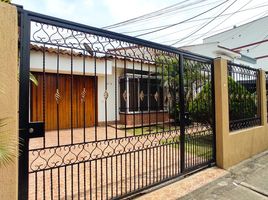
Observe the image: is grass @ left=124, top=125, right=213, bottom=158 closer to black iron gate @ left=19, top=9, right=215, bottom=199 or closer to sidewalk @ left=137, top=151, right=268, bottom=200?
black iron gate @ left=19, top=9, right=215, bottom=199

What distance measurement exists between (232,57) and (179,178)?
1523cm

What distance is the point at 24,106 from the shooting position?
2775 millimetres

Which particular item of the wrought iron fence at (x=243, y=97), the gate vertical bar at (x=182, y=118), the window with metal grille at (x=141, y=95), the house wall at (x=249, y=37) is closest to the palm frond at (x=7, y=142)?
the window with metal grille at (x=141, y=95)

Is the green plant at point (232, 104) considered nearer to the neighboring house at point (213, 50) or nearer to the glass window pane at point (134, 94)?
the glass window pane at point (134, 94)

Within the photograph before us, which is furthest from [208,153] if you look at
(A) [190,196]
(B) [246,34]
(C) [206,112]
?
(B) [246,34]

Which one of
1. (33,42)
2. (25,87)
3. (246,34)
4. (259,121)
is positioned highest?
(246,34)

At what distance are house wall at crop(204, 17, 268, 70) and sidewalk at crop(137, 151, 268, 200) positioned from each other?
20381mm

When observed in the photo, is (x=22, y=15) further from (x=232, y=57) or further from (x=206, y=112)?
(x=232, y=57)

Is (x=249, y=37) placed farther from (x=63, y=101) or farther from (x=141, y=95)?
(x=141, y=95)

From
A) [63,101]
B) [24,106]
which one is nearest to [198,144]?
[24,106]

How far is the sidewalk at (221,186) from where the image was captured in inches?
167

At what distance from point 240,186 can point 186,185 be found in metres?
1.08

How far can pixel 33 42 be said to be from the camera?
2.97 m

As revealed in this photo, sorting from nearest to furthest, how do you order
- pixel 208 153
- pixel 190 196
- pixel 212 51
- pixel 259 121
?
pixel 190 196 < pixel 208 153 < pixel 259 121 < pixel 212 51
